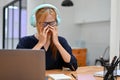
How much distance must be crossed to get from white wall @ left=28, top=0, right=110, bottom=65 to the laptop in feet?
14.8

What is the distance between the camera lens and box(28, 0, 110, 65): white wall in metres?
5.47

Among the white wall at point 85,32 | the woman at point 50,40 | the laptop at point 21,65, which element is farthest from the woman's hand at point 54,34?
the white wall at point 85,32

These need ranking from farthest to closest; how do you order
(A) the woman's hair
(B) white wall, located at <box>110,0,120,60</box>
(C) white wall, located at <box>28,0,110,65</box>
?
(C) white wall, located at <box>28,0,110,65</box> → (B) white wall, located at <box>110,0,120,60</box> → (A) the woman's hair

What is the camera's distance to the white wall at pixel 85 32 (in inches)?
215

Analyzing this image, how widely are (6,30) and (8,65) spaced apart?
7.95 m

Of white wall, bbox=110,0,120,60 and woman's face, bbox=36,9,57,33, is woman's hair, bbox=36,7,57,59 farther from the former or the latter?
white wall, bbox=110,0,120,60

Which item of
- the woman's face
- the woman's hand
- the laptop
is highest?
the woman's face

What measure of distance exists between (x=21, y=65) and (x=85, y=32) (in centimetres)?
526

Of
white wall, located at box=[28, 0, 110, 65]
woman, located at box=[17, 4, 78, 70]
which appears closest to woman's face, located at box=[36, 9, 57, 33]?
woman, located at box=[17, 4, 78, 70]

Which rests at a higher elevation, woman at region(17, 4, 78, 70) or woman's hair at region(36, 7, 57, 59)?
woman's hair at region(36, 7, 57, 59)

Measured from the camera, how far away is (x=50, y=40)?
1837mm

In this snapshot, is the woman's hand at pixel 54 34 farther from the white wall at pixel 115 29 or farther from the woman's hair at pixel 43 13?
the white wall at pixel 115 29

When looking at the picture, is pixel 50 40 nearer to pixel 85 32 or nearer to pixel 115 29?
pixel 115 29

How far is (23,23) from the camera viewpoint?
748cm
